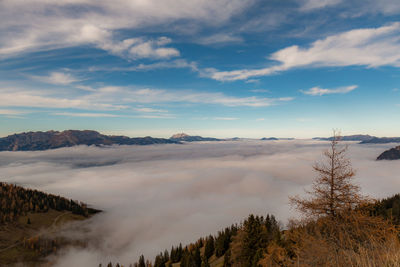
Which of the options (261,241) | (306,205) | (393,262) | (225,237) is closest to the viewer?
(393,262)

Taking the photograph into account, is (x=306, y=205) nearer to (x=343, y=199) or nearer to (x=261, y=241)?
(x=343, y=199)

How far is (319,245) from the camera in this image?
13.4 m

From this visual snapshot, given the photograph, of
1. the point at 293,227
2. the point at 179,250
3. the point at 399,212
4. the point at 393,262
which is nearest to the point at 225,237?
the point at 179,250

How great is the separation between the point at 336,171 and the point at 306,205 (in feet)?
12.0

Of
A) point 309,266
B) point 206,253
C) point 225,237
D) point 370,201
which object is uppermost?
point 370,201

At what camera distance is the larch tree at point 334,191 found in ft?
51.5

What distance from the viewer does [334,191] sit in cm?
1647

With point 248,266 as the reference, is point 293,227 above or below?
above

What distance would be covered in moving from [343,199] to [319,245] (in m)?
4.40

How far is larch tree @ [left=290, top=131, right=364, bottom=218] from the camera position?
15688mm

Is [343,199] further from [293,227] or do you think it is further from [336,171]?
[293,227]

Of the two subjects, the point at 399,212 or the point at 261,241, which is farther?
the point at 399,212

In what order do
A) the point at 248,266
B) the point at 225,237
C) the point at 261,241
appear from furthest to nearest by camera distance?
the point at 225,237 < the point at 261,241 < the point at 248,266

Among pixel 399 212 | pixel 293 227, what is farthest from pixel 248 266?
pixel 399 212
